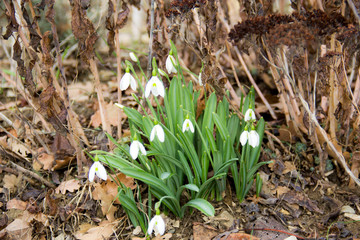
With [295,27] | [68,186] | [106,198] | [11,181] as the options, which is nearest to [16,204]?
[11,181]

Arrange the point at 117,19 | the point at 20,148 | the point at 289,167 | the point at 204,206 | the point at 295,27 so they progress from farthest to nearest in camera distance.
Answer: the point at 20,148 → the point at 289,167 → the point at 117,19 → the point at 204,206 → the point at 295,27

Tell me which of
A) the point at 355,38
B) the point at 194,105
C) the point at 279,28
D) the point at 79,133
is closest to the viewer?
the point at 279,28

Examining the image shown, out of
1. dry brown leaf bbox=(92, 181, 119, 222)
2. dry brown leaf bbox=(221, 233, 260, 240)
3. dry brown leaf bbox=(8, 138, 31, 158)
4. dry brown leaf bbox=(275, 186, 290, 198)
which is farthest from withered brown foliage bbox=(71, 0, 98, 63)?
dry brown leaf bbox=(275, 186, 290, 198)

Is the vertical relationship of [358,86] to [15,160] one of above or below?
above

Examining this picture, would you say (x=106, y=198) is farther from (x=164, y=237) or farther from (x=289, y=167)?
(x=289, y=167)

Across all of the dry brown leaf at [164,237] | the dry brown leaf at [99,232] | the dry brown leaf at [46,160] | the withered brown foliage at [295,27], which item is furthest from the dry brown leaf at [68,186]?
the withered brown foliage at [295,27]

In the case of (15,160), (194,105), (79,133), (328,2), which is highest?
(328,2)

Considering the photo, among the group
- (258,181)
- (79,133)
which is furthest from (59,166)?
(258,181)

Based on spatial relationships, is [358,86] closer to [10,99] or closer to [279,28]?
[279,28]
